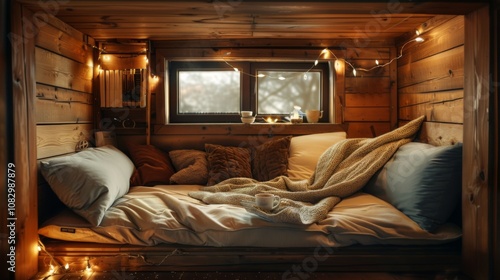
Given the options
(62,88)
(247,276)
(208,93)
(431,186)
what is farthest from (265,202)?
(208,93)

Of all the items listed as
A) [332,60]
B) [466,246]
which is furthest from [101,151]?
[466,246]

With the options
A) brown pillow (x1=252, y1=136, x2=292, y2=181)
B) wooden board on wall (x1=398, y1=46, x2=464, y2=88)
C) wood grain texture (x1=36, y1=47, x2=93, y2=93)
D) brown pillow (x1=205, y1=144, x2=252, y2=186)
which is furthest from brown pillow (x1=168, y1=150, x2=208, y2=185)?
wooden board on wall (x1=398, y1=46, x2=464, y2=88)

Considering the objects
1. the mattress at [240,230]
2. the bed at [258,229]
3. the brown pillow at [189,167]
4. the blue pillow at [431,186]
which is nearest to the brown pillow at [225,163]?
the brown pillow at [189,167]

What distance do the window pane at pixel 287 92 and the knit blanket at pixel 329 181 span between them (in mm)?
793

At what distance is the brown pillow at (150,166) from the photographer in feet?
9.64

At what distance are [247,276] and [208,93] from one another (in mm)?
1923

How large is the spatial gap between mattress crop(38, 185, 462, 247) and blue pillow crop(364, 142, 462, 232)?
67 mm

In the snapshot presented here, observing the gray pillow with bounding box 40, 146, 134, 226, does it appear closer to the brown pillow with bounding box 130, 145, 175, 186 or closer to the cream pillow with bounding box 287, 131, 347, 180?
the brown pillow with bounding box 130, 145, 175, 186

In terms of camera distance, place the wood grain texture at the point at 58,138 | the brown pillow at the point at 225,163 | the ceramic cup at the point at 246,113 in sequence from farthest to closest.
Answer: the ceramic cup at the point at 246,113
the brown pillow at the point at 225,163
the wood grain texture at the point at 58,138

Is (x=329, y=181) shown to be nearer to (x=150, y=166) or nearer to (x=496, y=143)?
(x=496, y=143)

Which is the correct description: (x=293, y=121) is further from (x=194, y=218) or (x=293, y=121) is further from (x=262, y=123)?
(x=194, y=218)

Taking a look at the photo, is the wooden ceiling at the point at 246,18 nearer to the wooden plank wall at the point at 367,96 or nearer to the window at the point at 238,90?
the wooden plank wall at the point at 367,96

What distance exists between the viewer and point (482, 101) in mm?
1932

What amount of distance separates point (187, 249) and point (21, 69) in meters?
1.19
